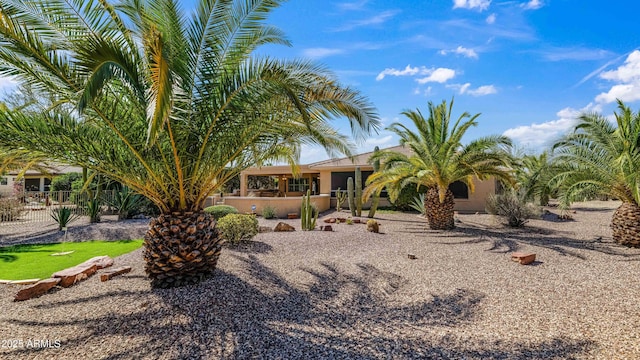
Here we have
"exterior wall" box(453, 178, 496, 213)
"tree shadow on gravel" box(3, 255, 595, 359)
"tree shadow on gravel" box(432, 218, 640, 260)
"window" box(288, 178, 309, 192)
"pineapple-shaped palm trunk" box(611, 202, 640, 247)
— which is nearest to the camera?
"tree shadow on gravel" box(3, 255, 595, 359)

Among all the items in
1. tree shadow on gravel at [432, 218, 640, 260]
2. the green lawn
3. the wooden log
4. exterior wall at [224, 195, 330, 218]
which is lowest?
the green lawn

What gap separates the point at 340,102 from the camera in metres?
6.22

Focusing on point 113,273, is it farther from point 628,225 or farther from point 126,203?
point 628,225

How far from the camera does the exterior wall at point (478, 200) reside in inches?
808

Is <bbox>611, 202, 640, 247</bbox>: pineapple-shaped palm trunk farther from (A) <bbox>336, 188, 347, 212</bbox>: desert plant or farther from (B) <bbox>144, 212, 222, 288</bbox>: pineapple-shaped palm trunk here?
(A) <bbox>336, 188, 347, 212</bbox>: desert plant

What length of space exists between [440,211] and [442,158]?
2.29m

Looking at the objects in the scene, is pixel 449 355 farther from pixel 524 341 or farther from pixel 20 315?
pixel 20 315

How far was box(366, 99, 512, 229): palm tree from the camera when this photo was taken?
12172 mm

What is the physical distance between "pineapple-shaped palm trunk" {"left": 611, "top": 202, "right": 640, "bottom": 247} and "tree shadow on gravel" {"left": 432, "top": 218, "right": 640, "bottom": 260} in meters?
0.27

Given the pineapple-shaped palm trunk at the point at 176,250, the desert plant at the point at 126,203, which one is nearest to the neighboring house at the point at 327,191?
the desert plant at the point at 126,203

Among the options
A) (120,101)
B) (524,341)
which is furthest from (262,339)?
(120,101)

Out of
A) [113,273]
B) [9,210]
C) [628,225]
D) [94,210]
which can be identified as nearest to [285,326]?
[113,273]

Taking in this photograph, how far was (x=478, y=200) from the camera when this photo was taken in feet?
68.2

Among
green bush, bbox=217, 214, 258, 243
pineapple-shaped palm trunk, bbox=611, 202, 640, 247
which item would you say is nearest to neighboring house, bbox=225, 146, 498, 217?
green bush, bbox=217, 214, 258, 243
